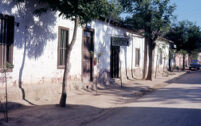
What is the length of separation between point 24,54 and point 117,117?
4.04 meters

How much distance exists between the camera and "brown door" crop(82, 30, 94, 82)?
14.0 meters

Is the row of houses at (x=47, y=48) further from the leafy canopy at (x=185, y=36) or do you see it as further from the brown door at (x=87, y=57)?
the leafy canopy at (x=185, y=36)

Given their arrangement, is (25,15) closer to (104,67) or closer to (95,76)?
(95,76)

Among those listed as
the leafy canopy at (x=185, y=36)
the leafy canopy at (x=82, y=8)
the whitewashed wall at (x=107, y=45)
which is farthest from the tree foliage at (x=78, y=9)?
the leafy canopy at (x=185, y=36)

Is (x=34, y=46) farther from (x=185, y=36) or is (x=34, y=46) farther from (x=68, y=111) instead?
(x=185, y=36)

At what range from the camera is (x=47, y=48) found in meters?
11.1

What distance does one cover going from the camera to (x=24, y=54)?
32.5ft

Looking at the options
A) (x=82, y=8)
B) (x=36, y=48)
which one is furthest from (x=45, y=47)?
(x=82, y=8)

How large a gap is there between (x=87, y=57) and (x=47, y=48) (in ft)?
11.9

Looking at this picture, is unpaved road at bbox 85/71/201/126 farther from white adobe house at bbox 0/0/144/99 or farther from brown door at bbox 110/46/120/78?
brown door at bbox 110/46/120/78

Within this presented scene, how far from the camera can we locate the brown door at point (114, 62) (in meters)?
17.8

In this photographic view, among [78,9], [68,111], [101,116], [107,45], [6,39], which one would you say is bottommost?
[101,116]

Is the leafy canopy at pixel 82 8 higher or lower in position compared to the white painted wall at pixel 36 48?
higher

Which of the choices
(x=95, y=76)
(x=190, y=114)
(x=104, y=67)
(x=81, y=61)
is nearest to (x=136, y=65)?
(x=104, y=67)
